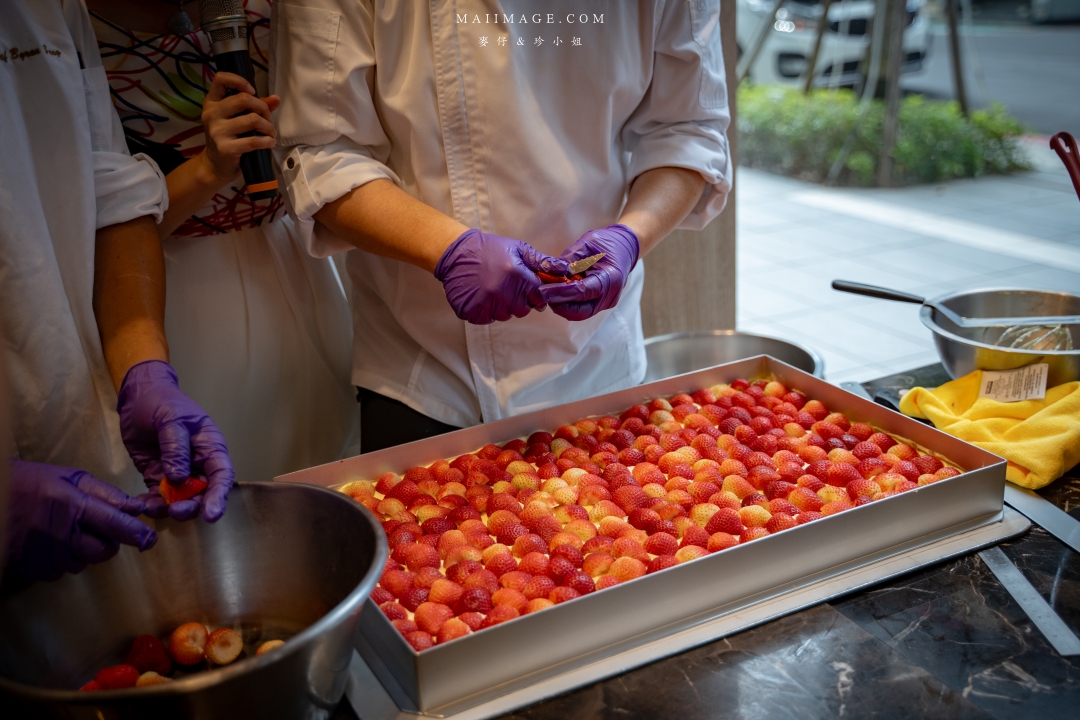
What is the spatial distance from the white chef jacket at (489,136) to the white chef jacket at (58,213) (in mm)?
253

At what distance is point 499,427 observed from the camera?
51.6 inches

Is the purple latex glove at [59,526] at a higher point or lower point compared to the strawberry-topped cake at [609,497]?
higher

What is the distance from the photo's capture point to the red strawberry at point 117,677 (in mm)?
854

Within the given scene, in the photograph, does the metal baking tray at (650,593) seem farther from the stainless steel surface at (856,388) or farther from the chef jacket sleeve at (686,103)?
the chef jacket sleeve at (686,103)

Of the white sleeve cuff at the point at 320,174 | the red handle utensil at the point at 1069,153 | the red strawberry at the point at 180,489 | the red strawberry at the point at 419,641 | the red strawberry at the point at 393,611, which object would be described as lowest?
the red strawberry at the point at 393,611

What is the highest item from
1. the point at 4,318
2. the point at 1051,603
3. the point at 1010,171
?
the point at 4,318

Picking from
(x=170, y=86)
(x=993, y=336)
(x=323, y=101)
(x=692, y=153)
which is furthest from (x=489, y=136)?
(x=993, y=336)

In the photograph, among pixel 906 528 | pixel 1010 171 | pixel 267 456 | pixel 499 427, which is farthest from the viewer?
pixel 1010 171

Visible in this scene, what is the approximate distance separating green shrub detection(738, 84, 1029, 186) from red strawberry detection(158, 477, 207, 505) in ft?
16.6

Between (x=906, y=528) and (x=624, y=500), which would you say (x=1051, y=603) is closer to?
(x=906, y=528)

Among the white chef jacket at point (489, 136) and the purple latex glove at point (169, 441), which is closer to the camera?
the purple latex glove at point (169, 441)

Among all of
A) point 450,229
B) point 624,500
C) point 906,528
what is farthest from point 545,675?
point 450,229

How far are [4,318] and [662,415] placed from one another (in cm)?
92

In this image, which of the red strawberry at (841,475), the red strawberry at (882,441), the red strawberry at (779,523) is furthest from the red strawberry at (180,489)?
the red strawberry at (882,441)
